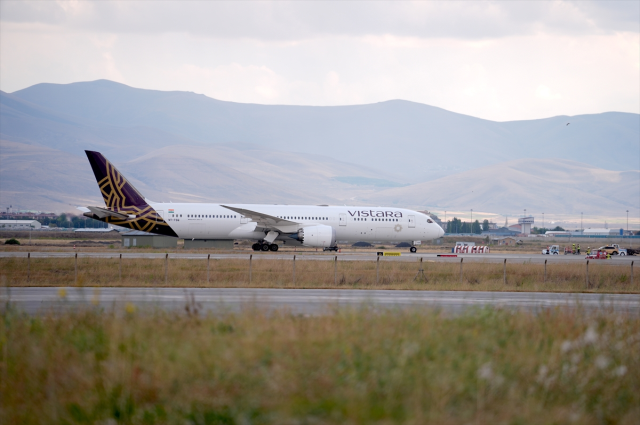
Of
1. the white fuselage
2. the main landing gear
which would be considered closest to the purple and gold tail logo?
the white fuselage

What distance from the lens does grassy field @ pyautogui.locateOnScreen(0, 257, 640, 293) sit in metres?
28.0

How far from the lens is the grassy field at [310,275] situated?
92.0 feet

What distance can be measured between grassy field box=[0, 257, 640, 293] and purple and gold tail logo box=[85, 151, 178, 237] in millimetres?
11189

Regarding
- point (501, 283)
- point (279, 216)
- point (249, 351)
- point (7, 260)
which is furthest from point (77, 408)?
point (279, 216)

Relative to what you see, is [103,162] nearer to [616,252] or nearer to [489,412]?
[489,412]

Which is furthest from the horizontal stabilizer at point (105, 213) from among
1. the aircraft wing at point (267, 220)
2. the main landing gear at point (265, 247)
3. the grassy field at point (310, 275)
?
the grassy field at point (310, 275)

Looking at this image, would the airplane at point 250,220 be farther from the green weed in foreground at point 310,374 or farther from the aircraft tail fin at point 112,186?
the green weed in foreground at point 310,374

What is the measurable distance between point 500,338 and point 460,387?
3479 mm

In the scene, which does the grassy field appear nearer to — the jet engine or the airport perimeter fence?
the airport perimeter fence

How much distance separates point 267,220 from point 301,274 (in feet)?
57.6

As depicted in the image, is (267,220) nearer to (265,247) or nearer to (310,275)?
(265,247)

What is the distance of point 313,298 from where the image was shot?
72.9 ft

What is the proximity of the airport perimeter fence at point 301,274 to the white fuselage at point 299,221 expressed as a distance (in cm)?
1205

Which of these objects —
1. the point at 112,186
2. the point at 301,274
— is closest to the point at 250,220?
the point at 112,186
